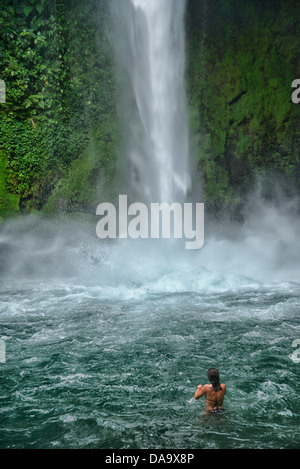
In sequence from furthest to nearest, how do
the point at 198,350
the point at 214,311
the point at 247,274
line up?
the point at 247,274 < the point at 214,311 < the point at 198,350

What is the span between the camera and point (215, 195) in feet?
45.2

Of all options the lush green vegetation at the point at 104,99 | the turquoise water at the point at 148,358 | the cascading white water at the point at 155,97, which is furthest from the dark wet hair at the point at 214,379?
the lush green vegetation at the point at 104,99

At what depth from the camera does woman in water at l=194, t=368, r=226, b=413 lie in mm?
4098

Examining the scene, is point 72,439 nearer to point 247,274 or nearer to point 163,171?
point 247,274

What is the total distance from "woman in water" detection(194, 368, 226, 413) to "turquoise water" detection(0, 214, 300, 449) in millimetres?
97

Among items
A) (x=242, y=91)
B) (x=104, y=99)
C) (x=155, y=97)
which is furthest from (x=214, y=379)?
(x=242, y=91)

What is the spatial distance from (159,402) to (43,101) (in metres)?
10.7

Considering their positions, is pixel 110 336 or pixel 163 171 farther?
→ pixel 163 171

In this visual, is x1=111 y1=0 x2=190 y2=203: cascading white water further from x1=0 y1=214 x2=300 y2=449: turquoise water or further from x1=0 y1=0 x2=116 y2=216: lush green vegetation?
x1=0 y1=214 x2=300 y2=449: turquoise water

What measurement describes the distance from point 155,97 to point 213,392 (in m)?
10.8

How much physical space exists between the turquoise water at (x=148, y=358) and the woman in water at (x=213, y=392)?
10 centimetres

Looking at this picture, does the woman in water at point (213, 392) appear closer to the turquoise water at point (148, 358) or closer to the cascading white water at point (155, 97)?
the turquoise water at point (148, 358)

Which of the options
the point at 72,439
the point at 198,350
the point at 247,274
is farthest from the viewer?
the point at 247,274

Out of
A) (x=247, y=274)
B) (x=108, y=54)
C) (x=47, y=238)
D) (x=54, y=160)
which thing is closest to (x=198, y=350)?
(x=247, y=274)
